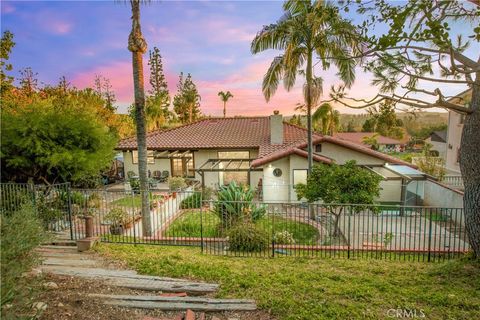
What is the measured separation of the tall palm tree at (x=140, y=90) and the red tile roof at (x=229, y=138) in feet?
24.9

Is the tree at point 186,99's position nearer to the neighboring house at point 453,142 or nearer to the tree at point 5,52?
the tree at point 5,52

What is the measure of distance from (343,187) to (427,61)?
6.30m

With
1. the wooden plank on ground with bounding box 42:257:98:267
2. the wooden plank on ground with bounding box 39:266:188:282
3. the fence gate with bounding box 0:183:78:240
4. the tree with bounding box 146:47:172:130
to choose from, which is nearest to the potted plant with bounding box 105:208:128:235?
the fence gate with bounding box 0:183:78:240

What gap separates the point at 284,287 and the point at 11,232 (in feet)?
15.0

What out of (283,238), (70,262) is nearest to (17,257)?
(70,262)

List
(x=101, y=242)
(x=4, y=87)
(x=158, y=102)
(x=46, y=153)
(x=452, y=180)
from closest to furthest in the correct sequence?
(x=101, y=242) → (x=46, y=153) → (x=4, y=87) → (x=452, y=180) → (x=158, y=102)

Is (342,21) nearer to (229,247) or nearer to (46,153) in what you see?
(229,247)

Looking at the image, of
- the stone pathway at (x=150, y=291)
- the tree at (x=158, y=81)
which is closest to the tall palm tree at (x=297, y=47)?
the stone pathway at (x=150, y=291)

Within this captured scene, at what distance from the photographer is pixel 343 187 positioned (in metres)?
10.7

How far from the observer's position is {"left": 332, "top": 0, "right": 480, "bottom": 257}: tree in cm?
394

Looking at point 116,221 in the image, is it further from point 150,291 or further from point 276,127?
point 276,127

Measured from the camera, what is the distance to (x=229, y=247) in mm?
9086

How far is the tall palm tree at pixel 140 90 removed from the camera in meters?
9.52

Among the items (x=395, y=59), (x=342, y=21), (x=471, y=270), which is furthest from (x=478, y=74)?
(x=471, y=270)
